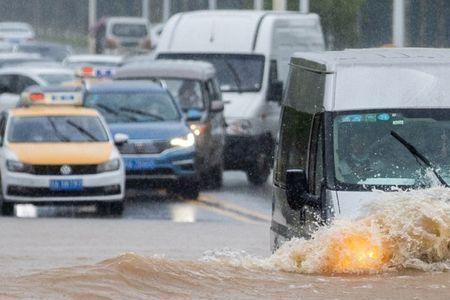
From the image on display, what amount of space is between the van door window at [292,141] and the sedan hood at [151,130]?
12.3 meters

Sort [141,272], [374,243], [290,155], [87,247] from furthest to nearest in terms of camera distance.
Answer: [87,247] → [290,155] → [141,272] → [374,243]

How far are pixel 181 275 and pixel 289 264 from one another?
28.7 inches

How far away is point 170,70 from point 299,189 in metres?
17.1

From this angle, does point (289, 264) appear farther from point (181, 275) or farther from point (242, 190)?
point (242, 190)

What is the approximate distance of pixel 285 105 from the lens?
526 inches

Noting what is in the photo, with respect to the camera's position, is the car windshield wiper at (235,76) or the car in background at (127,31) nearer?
the car windshield wiper at (235,76)

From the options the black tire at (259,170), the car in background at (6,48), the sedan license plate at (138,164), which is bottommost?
the car in background at (6,48)

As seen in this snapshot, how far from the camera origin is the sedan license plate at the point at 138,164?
25.5 metres

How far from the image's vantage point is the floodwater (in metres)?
10.8

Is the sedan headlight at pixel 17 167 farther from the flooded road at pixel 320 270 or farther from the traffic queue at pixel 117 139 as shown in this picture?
the flooded road at pixel 320 270

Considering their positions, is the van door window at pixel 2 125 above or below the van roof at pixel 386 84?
below

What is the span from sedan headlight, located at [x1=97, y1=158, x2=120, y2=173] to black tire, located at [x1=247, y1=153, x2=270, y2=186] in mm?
5330

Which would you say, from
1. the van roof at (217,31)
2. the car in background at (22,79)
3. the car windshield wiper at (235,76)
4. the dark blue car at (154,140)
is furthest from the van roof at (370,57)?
the car in background at (22,79)

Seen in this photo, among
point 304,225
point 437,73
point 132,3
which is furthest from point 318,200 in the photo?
point 132,3
